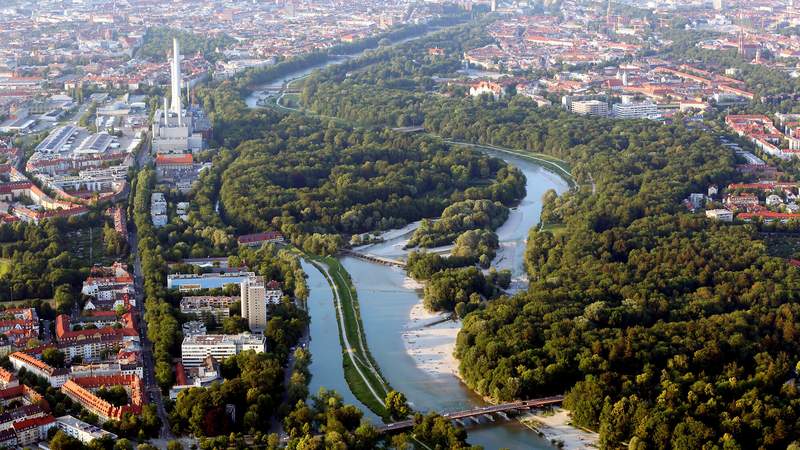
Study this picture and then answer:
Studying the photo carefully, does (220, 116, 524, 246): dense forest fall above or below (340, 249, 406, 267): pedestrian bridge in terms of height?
above

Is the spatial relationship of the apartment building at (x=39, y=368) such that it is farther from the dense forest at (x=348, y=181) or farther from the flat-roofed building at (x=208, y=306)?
the dense forest at (x=348, y=181)

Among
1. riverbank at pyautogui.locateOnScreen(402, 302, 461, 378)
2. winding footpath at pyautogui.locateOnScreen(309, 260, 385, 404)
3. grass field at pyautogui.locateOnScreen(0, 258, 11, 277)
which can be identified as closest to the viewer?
winding footpath at pyautogui.locateOnScreen(309, 260, 385, 404)

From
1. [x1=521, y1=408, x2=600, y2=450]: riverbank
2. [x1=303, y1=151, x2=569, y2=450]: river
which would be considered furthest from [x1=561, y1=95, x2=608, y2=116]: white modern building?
[x1=521, y1=408, x2=600, y2=450]: riverbank

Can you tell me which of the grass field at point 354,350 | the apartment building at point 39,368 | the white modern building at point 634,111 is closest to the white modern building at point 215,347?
the grass field at point 354,350

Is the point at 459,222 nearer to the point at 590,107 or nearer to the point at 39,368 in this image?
the point at 39,368

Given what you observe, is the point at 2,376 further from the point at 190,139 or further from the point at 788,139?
the point at 788,139

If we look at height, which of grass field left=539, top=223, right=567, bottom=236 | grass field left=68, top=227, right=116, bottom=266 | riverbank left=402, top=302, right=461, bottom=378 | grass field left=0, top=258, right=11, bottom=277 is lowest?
riverbank left=402, top=302, right=461, bottom=378

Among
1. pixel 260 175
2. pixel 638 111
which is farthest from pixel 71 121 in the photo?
pixel 638 111

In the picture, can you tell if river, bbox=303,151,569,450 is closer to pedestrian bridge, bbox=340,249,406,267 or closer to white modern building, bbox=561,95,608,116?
pedestrian bridge, bbox=340,249,406,267
